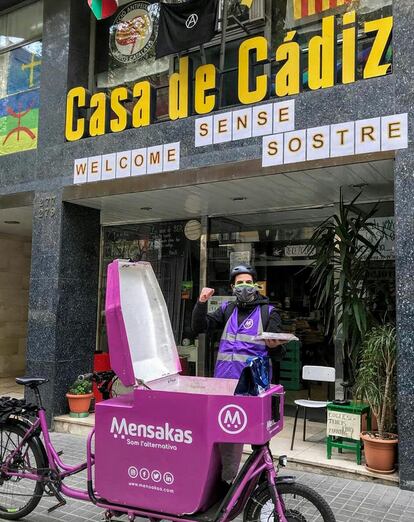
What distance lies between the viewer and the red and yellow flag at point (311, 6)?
5883mm

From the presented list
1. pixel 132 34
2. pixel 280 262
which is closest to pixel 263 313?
pixel 280 262

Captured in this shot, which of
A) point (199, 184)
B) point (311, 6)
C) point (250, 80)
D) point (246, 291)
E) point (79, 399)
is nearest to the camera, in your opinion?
point (246, 291)

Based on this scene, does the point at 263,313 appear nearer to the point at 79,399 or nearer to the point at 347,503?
the point at 347,503

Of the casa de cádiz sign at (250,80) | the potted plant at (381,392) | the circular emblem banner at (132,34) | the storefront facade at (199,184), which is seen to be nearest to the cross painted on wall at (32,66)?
the storefront facade at (199,184)

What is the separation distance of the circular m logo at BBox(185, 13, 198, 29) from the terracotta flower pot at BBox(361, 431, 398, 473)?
4.69 m

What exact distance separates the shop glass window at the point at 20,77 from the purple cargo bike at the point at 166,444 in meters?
5.08

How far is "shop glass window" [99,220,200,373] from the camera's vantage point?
7.98 meters

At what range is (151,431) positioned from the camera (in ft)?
10.1

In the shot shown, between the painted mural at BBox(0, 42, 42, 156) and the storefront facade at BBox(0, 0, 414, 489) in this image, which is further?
the painted mural at BBox(0, 42, 42, 156)

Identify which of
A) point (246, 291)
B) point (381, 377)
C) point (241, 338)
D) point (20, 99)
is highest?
point (20, 99)

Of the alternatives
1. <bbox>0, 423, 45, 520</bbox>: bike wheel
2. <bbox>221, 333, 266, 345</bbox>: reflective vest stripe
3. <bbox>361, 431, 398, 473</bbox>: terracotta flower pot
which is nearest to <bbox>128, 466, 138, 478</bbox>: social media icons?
<bbox>0, 423, 45, 520</bbox>: bike wheel

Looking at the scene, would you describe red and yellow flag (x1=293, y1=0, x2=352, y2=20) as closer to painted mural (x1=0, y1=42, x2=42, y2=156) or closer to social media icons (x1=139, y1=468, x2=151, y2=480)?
painted mural (x1=0, y1=42, x2=42, y2=156)

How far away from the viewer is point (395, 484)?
14.9ft

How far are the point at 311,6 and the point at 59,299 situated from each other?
4.66 metres
